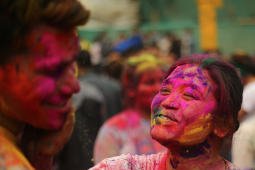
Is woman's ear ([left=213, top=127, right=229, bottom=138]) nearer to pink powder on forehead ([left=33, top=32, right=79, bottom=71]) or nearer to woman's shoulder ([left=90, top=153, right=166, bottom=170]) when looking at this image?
woman's shoulder ([left=90, top=153, right=166, bottom=170])

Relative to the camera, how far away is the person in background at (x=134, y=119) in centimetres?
321

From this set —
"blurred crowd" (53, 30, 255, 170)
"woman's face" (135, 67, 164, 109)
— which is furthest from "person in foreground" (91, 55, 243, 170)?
"woman's face" (135, 67, 164, 109)

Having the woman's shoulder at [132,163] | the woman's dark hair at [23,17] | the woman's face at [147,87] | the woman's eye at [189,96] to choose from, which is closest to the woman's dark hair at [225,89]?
the woman's eye at [189,96]

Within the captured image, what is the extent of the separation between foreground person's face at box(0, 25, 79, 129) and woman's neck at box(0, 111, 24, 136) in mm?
56

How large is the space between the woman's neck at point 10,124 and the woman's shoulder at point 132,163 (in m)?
0.63

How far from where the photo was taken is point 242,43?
1517 centimetres

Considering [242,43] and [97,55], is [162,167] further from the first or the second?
[242,43]

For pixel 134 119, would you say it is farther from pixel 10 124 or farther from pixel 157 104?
pixel 10 124

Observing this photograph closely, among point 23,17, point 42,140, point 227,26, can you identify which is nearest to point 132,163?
point 42,140

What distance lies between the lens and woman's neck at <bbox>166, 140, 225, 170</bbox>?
1.86 metres

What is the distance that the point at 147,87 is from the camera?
3535 mm

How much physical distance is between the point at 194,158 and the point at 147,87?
67.8 inches

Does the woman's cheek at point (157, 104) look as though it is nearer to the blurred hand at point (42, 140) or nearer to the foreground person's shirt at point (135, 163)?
the foreground person's shirt at point (135, 163)

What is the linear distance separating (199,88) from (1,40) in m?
1.13
